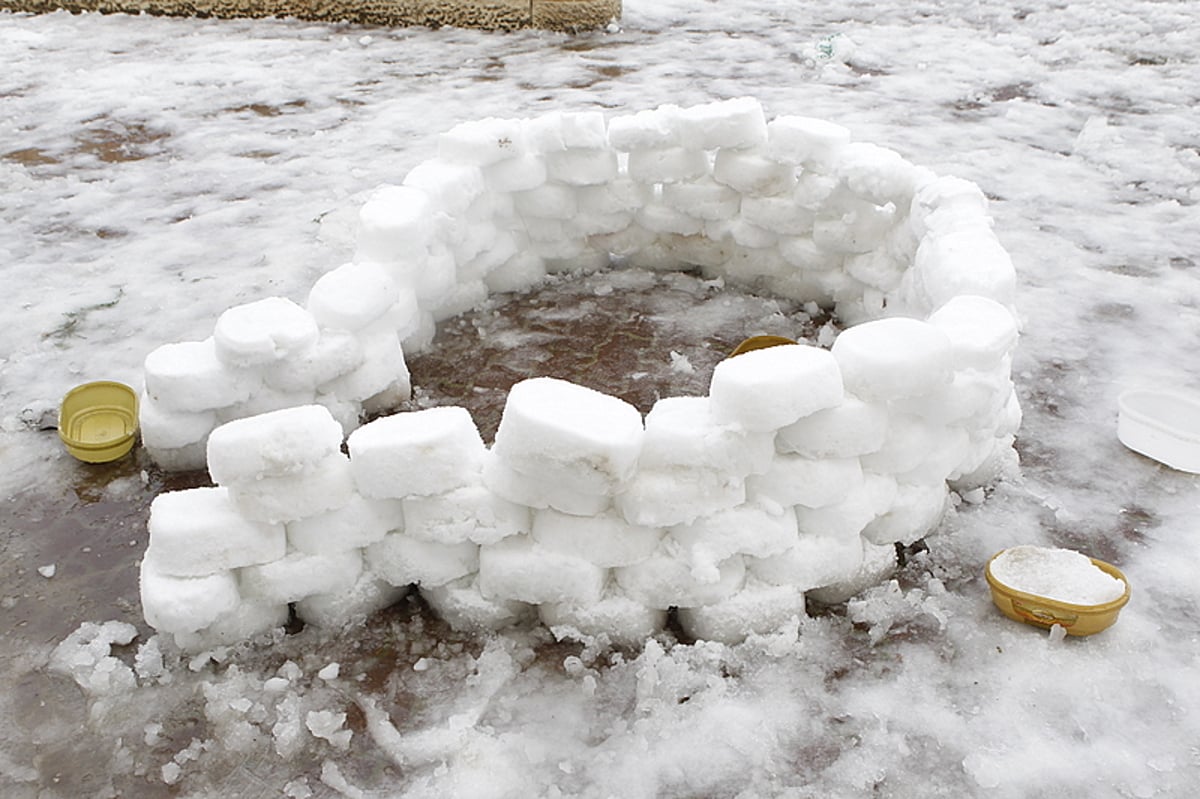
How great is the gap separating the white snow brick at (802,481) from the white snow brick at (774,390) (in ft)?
0.46

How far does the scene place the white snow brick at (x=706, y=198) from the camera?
3.93 m

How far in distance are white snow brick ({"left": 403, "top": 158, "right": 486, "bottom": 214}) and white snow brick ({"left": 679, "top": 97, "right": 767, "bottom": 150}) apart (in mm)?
762

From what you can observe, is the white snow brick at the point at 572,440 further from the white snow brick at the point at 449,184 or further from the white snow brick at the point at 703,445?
the white snow brick at the point at 449,184

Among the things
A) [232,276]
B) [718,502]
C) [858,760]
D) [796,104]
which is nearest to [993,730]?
[858,760]

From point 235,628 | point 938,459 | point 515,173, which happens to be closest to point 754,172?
point 515,173

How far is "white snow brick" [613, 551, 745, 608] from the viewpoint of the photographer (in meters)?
2.37

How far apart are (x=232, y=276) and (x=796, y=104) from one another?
12.5ft

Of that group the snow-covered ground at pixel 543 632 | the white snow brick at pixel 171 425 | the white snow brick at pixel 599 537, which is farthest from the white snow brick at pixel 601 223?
the white snow brick at pixel 599 537

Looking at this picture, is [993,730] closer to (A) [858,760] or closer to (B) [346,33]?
(A) [858,760]

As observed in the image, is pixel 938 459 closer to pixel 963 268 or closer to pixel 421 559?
pixel 963 268

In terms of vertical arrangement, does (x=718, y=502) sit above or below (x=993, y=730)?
above

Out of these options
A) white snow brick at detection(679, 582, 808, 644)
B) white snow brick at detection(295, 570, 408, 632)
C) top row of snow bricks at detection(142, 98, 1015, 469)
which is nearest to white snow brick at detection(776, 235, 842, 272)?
top row of snow bricks at detection(142, 98, 1015, 469)

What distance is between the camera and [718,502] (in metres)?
2.31

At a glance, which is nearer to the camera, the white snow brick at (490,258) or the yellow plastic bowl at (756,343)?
the yellow plastic bowl at (756,343)
